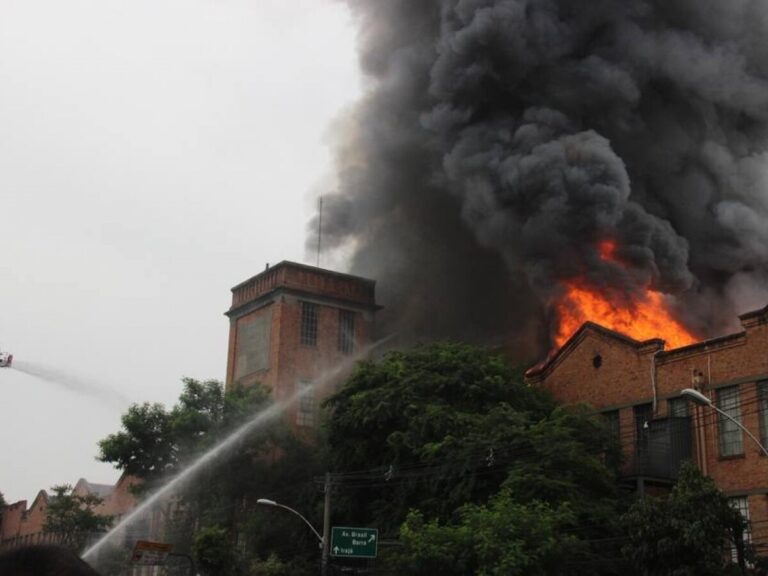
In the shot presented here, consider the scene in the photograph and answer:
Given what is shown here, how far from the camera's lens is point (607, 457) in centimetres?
3088

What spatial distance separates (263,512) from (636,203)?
20801 mm

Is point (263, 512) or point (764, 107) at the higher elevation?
point (764, 107)

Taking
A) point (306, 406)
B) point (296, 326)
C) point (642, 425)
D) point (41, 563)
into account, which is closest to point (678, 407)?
point (642, 425)

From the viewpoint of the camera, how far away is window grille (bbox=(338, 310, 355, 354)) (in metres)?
50.1

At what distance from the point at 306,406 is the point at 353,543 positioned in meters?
20.7

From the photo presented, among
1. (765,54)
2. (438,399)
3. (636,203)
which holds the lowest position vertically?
(438,399)

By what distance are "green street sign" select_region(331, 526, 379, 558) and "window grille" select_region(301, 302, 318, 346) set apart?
22281mm

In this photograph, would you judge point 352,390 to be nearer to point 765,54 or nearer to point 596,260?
point 596,260

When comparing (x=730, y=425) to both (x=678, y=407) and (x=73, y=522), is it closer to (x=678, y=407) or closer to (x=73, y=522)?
(x=678, y=407)

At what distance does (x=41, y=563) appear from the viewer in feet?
7.82

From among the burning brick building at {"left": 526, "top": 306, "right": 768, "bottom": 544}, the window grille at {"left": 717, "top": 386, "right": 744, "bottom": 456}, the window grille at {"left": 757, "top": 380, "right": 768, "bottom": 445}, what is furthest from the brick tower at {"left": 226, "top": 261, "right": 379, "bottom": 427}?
the window grille at {"left": 757, "top": 380, "right": 768, "bottom": 445}

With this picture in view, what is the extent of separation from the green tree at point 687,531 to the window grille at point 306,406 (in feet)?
85.4

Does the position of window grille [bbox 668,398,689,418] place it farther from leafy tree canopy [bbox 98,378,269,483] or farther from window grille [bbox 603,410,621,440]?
leafy tree canopy [bbox 98,378,269,483]

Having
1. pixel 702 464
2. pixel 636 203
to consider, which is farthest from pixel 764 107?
pixel 702 464
